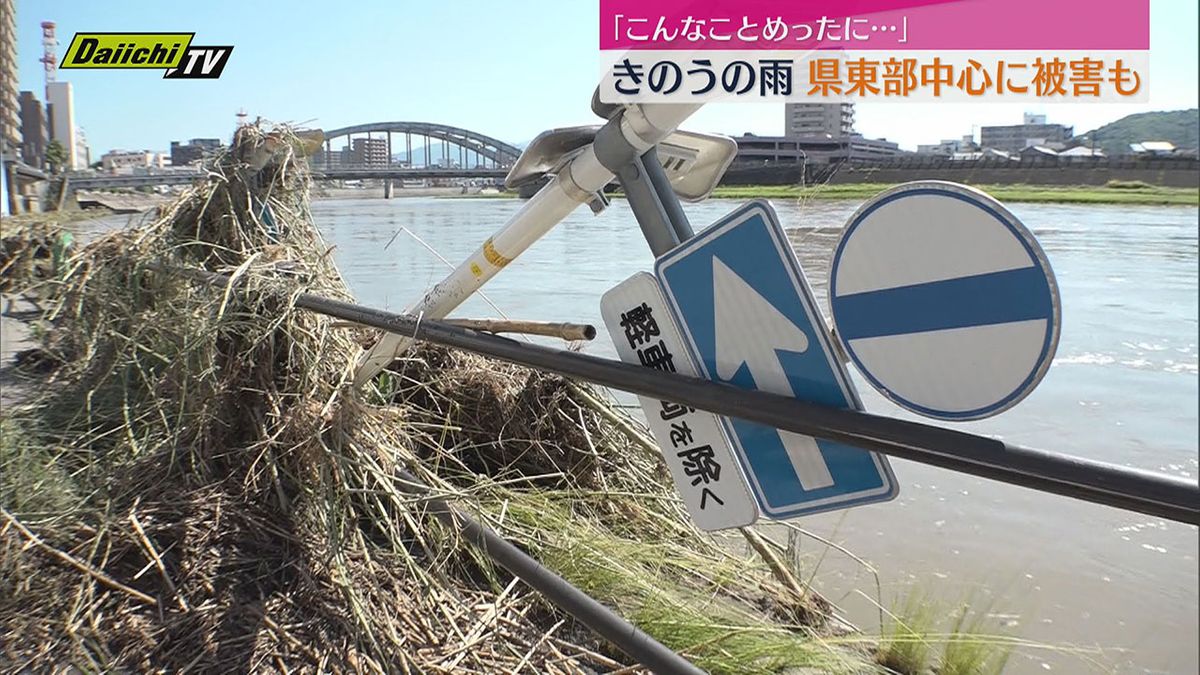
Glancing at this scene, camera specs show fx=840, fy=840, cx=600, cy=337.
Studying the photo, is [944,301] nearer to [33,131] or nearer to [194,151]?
[194,151]

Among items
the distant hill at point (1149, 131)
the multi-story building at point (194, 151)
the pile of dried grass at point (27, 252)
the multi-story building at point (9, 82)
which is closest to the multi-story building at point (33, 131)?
the multi-story building at point (9, 82)

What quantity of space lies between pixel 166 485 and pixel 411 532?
2.56 feet

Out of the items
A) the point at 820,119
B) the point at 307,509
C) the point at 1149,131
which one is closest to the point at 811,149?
the point at 820,119

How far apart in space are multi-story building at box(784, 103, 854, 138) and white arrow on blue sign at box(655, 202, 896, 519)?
433 millimetres

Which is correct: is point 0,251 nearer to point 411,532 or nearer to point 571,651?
→ point 411,532

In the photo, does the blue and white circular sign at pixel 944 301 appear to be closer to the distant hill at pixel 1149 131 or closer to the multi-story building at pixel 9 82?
the distant hill at pixel 1149 131

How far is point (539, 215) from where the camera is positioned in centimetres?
177

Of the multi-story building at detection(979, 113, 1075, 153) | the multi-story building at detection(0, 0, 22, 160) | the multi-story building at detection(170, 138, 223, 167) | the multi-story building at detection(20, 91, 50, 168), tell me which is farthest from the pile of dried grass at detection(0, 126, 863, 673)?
the multi-story building at detection(20, 91, 50, 168)

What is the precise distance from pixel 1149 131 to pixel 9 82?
9514mm

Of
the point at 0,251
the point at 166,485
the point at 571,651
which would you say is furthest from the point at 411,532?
the point at 0,251

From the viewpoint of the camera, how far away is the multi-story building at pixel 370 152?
4320 millimetres

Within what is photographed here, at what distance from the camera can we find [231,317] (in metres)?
2.70

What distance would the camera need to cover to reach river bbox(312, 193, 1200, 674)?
96.7 inches

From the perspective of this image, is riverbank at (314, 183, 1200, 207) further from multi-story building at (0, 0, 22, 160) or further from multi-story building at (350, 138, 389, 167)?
multi-story building at (0, 0, 22, 160)
